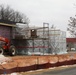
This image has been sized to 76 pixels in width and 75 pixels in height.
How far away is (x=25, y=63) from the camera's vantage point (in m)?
23.1

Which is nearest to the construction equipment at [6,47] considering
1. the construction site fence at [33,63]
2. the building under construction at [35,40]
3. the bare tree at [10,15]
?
the building under construction at [35,40]

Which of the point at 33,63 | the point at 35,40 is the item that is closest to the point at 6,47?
the point at 35,40

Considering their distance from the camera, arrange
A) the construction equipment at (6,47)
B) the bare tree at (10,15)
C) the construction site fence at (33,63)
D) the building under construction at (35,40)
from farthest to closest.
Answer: the bare tree at (10,15), the building under construction at (35,40), the construction equipment at (6,47), the construction site fence at (33,63)

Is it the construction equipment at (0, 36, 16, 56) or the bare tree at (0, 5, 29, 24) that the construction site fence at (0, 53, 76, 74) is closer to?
the construction equipment at (0, 36, 16, 56)

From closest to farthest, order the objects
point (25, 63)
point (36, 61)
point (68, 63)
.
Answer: point (25, 63) < point (36, 61) < point (68, 63)

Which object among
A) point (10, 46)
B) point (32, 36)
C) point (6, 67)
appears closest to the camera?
point (6, 67)

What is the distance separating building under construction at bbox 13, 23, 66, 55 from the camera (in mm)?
48844

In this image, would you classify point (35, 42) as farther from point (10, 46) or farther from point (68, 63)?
point (68, 63)

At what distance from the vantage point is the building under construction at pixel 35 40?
1923 inches

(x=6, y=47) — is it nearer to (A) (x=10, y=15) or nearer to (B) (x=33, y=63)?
(B) (x=33, y=63)

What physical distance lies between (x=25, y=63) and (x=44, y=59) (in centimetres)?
349

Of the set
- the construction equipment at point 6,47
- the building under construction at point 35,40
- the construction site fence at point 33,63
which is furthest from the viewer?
the building under construction at point 35,40

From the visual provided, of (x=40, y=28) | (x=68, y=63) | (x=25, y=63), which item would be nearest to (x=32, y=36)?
(x=40, y=28)

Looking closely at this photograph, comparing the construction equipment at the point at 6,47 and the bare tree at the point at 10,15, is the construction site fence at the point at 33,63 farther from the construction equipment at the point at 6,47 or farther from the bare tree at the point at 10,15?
the bare tree at the point at 10,15
